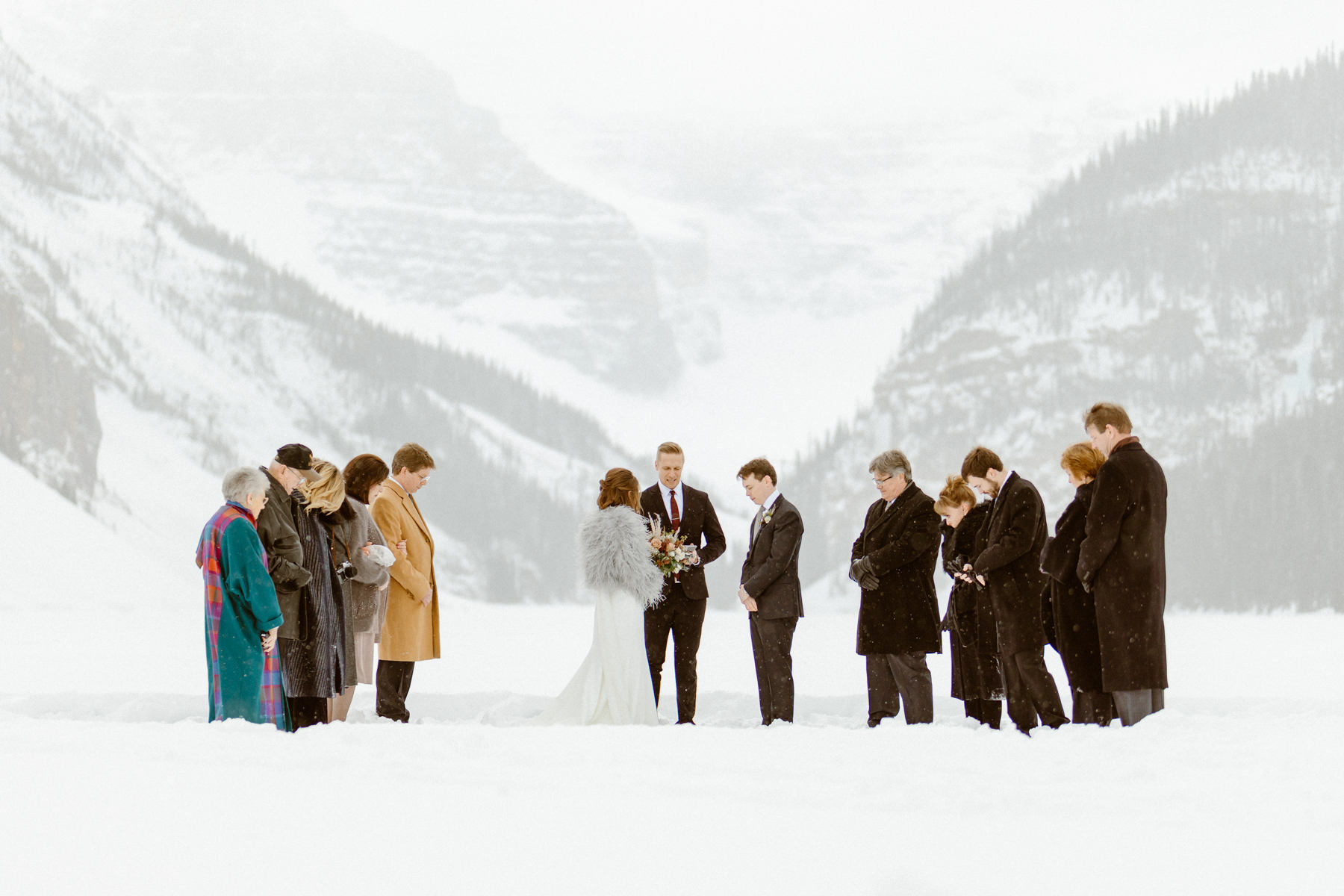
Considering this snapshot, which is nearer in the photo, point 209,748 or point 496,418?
point 209,748

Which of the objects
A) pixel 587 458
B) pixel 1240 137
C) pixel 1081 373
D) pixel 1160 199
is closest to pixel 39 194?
pixel 587 458

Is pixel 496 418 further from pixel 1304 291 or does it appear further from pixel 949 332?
pixel 1304 291

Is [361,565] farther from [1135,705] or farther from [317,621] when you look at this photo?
[1135,705]

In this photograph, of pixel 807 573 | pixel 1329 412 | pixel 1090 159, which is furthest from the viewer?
pixel 1090 159

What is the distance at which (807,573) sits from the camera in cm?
15038

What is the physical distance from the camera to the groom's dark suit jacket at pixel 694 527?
10.2 m

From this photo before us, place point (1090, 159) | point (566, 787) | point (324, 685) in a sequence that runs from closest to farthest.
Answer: point (566, 787) → point (324, 685) → point (1090, 159)

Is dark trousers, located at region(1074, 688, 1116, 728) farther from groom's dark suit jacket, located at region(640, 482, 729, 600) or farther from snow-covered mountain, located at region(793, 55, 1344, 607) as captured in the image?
snow-covered mountain, located at region(793, 55, 1344, 607)

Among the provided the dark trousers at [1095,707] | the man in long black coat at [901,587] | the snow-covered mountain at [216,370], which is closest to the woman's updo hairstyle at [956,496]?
the man in long black coat at [901,587]

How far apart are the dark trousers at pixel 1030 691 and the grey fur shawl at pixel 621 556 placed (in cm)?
237

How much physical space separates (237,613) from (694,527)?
3.45 meters

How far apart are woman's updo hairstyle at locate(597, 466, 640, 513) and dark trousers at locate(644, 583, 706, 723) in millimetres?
765

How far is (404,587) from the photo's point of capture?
981cm

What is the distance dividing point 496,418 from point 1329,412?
10837cm
